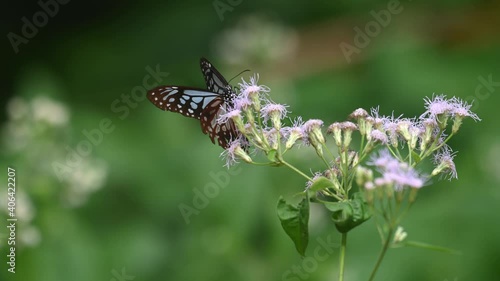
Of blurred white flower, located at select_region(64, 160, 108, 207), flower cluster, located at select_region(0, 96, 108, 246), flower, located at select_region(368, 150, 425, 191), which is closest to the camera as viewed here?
flower, located at select_region(368, 150, 425, 191)

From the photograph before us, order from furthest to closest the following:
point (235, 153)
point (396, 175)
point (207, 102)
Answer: point (207, 102), point (235, 153), point (396, 175)

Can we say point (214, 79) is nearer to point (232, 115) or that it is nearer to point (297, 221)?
point (232, 115)

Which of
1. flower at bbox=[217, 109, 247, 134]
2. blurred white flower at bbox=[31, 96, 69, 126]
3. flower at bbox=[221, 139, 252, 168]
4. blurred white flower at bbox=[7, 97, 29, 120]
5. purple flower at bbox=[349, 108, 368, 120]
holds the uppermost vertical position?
blurred white flower at bbox=[7, 97, 29, 120]

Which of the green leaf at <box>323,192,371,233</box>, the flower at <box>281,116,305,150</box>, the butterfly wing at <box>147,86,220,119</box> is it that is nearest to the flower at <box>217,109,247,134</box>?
the flower at <box>281,116,305,150</box>

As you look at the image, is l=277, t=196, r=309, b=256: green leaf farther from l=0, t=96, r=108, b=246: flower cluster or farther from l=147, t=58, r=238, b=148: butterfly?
l=0, t=96, r=108, b=246: flower cluster

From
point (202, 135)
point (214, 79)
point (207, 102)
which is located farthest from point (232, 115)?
point (202, 135)

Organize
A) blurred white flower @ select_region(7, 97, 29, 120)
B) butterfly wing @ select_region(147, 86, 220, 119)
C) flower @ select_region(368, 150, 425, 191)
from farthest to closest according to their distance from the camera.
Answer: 1. blurred white flower @ select_region(7, 97, 29, 120)
2. butterfly wing @ select_region(147, 86, 220, 119)
3. flower @ select_region(368, 150, 425, 191)

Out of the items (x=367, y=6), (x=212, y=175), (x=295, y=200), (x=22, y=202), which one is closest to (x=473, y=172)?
(x=295, y=200)

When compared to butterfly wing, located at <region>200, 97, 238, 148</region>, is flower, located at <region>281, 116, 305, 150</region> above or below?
below
